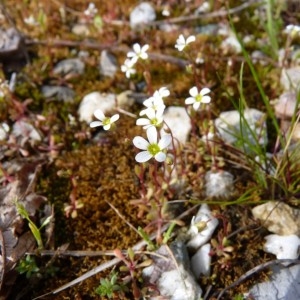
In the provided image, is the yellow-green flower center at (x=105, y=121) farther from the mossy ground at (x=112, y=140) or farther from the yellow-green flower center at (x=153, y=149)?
the yellow-green flower center at (x=153, y=149)

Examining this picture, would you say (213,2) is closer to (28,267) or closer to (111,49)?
(111,49)

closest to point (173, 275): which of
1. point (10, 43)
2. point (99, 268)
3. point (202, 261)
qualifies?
point (202, 261)

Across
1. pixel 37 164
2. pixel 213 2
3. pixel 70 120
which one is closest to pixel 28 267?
pixel 37 164

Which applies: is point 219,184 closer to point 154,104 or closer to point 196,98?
point 196,98

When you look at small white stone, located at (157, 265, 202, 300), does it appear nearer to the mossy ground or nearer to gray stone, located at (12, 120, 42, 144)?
the mossy ground

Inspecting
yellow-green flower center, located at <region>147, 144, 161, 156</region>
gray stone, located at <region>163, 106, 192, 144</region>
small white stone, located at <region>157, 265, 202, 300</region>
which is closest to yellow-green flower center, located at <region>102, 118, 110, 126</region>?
yellow-green flower center, located at <region>147, 144, 161, 156</region>

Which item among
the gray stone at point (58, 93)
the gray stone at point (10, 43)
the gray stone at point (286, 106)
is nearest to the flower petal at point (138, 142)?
the gray stone at point (286, 106)
